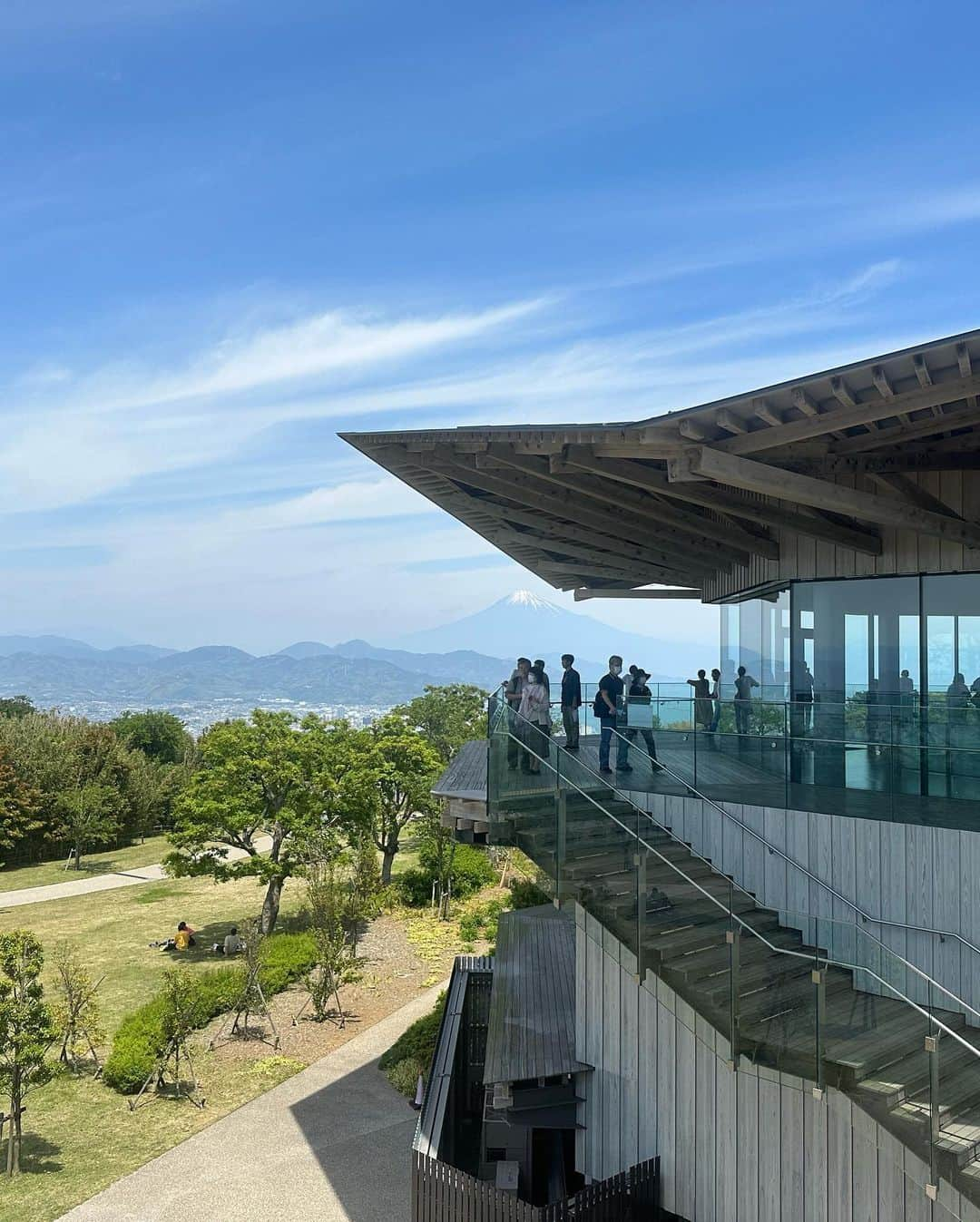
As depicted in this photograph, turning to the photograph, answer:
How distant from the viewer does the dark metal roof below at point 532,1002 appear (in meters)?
11.8

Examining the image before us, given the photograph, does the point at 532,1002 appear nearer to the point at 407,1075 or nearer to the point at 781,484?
the point at 407,1075

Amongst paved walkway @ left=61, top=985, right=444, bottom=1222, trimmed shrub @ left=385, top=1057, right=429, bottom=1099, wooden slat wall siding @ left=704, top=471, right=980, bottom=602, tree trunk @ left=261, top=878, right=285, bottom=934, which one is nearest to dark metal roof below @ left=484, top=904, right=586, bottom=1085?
paved walkway @ left=61, top=985, right=444, bottom=1222

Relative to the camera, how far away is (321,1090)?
17.0 metres

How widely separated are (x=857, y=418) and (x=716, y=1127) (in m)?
7.32

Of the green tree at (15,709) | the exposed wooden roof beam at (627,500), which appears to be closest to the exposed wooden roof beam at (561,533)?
the exposed wooden roof beam at (627,500)

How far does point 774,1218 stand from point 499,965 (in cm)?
616

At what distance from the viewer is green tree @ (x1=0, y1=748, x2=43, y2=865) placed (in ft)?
129

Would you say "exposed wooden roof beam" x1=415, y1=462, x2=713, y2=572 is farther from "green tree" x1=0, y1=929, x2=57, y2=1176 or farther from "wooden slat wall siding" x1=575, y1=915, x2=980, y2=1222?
"green tree" x1=0, y1=929, x2=57, y2=1176

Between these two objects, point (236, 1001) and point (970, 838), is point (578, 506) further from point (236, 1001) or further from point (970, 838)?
point (236, 1001)

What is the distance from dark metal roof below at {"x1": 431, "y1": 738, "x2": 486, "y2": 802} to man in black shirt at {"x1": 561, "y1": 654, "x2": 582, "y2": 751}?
137 cm

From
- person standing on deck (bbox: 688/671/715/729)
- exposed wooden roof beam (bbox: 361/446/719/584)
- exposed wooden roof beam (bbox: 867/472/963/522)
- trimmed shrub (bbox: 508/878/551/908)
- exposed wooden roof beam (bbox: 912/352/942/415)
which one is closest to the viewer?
exposed wooden roof beam (bbox: 912/352/942/415)

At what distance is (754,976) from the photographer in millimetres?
8719

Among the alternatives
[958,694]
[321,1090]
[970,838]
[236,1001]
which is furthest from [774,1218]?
[236,1001]

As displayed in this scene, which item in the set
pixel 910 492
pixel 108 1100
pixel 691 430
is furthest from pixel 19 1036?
pixel 910 492
